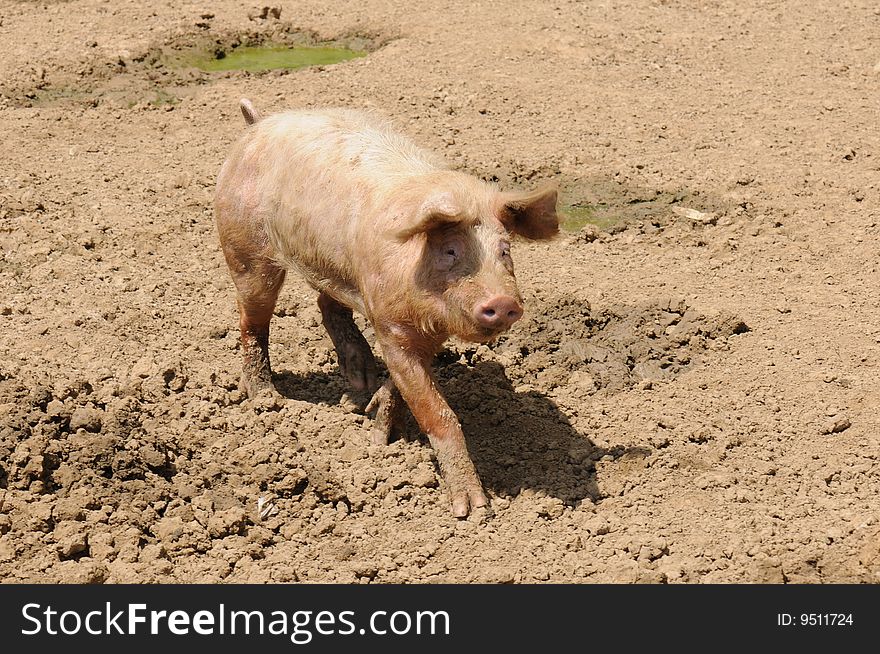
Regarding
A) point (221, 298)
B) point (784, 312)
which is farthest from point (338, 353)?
point (784, 312)

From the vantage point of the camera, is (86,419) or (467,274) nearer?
(467,274)

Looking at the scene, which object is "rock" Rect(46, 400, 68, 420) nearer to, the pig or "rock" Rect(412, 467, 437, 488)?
the pig

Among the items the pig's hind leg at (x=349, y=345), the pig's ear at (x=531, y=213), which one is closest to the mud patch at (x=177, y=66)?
the pig's hind leg at (x=349, y=345)

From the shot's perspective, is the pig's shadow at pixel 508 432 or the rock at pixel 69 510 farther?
the pig's shadow at pixel 508 432

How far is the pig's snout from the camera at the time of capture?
550 cm

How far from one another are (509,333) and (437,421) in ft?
6.13

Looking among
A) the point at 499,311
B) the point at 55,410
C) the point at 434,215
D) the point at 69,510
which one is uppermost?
the point at 434,215

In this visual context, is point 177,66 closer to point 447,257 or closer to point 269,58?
point 269,58

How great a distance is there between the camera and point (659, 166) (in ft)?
33.0

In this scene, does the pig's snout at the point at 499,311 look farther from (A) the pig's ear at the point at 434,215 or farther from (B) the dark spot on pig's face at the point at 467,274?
(A) the pig's ear at the point at 434,215

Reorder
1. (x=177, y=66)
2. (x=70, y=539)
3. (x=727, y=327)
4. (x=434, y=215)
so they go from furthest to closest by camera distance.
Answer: (x=177, y=66) → (x=727, y=327) → (x=70, y=539) → (x=434, y=215)

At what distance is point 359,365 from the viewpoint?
7367 mm

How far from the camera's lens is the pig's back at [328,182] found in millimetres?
6285

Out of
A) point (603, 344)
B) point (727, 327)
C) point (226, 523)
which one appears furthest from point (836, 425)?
point (226, 523)
